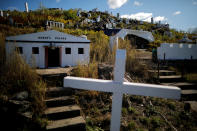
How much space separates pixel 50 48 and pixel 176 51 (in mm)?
11134

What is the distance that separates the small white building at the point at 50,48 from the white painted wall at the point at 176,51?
7.05 m

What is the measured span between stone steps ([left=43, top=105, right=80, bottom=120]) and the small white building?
10.3ft

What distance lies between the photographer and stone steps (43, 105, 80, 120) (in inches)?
171

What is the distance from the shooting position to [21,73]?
497 cm

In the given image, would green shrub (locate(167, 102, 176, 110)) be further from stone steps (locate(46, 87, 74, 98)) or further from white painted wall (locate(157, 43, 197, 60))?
white painted wall (locate(157, 43, 197, 60))

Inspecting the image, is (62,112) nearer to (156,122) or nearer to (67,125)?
(67,125)

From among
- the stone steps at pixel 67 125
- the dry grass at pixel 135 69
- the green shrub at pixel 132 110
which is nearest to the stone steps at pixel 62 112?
the stone steps at pixel 67 125

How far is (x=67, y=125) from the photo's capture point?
4078 mm

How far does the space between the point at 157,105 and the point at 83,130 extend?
3.64 meters

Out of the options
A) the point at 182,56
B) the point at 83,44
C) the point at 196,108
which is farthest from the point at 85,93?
the point at 182,56

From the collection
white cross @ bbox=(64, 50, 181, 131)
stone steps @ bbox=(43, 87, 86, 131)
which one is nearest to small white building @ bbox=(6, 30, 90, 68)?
stone steps @ bbox=(43, 87, 86, 131)

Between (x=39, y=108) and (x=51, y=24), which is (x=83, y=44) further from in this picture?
(x=51, y=24)

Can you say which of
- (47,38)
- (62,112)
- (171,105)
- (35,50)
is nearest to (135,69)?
(171,105)

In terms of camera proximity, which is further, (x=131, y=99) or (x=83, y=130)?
(x=131, y=99)
